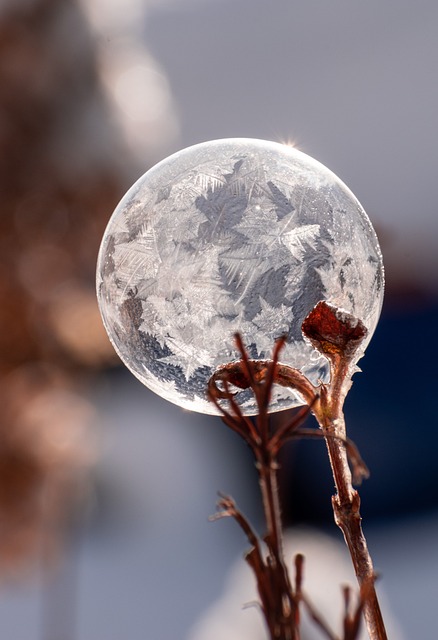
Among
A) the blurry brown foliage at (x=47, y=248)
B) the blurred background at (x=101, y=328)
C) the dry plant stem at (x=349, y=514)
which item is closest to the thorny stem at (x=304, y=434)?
the dry plant stem at (x=349, y=514)

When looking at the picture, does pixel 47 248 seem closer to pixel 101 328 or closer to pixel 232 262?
pixel 101 328

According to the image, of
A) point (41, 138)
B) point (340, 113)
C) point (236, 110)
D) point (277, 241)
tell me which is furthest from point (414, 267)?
point (277, 241)

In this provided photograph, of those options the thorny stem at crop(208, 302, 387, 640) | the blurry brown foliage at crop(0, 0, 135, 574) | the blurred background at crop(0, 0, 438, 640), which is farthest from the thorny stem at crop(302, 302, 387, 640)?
the blurry brown foliage at crop(0, 0, 135, 574)

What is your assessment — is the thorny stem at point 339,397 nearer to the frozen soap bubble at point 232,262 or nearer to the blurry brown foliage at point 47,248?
the frozen soap bubble at point 232,262

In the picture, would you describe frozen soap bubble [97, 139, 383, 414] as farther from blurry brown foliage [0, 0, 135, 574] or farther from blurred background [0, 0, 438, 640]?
blurry brown foliage [0, 0, 135, 574]

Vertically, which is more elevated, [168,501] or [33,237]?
[33,237]

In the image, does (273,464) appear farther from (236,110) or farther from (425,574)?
(236,110)

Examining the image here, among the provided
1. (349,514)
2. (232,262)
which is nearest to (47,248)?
(232,262)
